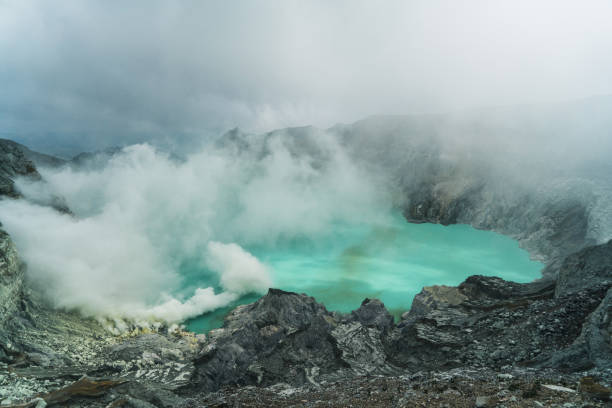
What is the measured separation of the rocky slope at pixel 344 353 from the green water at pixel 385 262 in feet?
72.6

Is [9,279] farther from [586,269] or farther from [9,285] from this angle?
[586,269]

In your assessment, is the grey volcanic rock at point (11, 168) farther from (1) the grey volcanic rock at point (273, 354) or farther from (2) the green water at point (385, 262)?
(1) the grey volcanic rock at point (273, 354)

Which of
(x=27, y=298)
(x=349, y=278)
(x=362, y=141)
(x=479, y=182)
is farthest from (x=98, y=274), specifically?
(x=362, y=141)

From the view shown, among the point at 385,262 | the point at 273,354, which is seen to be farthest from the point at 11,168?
the point at 385,262

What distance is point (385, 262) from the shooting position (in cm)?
9012

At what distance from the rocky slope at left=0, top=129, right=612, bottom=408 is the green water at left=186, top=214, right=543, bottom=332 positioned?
72.6 feet

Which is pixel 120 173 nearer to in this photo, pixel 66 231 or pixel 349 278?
pixel 66 231

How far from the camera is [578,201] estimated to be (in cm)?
7956

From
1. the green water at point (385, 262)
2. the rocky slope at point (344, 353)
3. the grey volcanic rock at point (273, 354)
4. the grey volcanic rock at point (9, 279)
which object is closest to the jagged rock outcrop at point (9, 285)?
the grey volcanic rock at point (9, 279)

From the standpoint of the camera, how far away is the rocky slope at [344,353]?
15633 millimetres

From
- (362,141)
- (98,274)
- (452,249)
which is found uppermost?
(362,141)

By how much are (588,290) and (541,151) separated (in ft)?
366

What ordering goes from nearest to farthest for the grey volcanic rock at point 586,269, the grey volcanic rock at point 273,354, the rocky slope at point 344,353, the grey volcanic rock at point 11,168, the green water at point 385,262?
the rocky slope at point 344,353, the grey volcanic rock at point 586,269, the grey volcanic rock at point 273,354, the grey volcanic rock at point 11,168, the green water at point 385,262

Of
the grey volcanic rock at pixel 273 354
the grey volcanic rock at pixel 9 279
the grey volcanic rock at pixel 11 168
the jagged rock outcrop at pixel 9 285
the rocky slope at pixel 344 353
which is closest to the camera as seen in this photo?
the rocky slope at pixel 344 353
